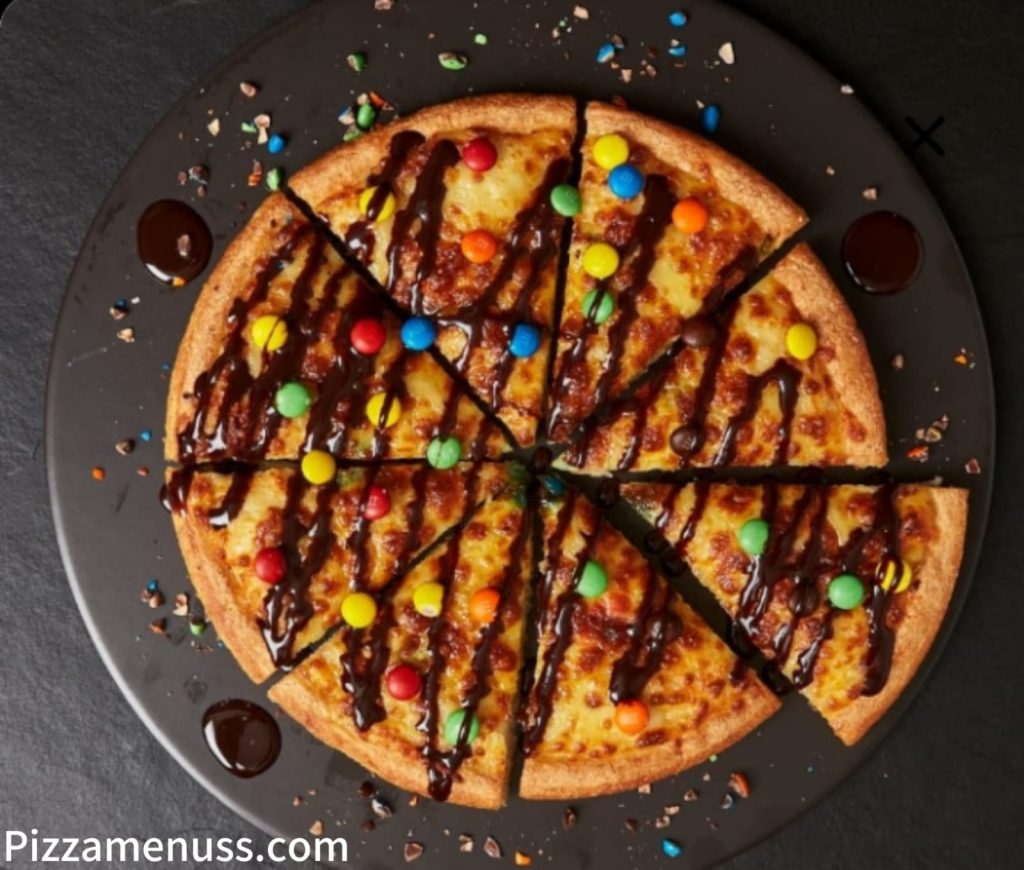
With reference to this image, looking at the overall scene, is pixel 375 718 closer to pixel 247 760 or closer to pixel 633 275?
pixel 247 760

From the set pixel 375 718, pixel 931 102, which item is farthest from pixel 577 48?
pixel 375 718

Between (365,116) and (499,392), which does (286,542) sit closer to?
(499,392)

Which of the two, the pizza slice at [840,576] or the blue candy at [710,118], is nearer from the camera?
the pizza slice at [840,576]

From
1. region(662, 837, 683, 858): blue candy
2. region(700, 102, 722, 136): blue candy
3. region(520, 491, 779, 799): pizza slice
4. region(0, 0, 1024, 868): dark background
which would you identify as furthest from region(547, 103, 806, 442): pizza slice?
region(662, 837, 683, 858): blue candy

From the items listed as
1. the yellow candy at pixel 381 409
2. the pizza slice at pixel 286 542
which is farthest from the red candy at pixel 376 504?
the yellow candy at pixel 381 409

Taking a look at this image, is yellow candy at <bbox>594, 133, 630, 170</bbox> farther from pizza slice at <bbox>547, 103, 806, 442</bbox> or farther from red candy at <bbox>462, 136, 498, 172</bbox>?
red candy at <bbox>462, 136, 498, 172</bbox>

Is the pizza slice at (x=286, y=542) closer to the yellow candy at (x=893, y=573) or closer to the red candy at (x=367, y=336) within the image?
the red candy at (x=367, y=336)
